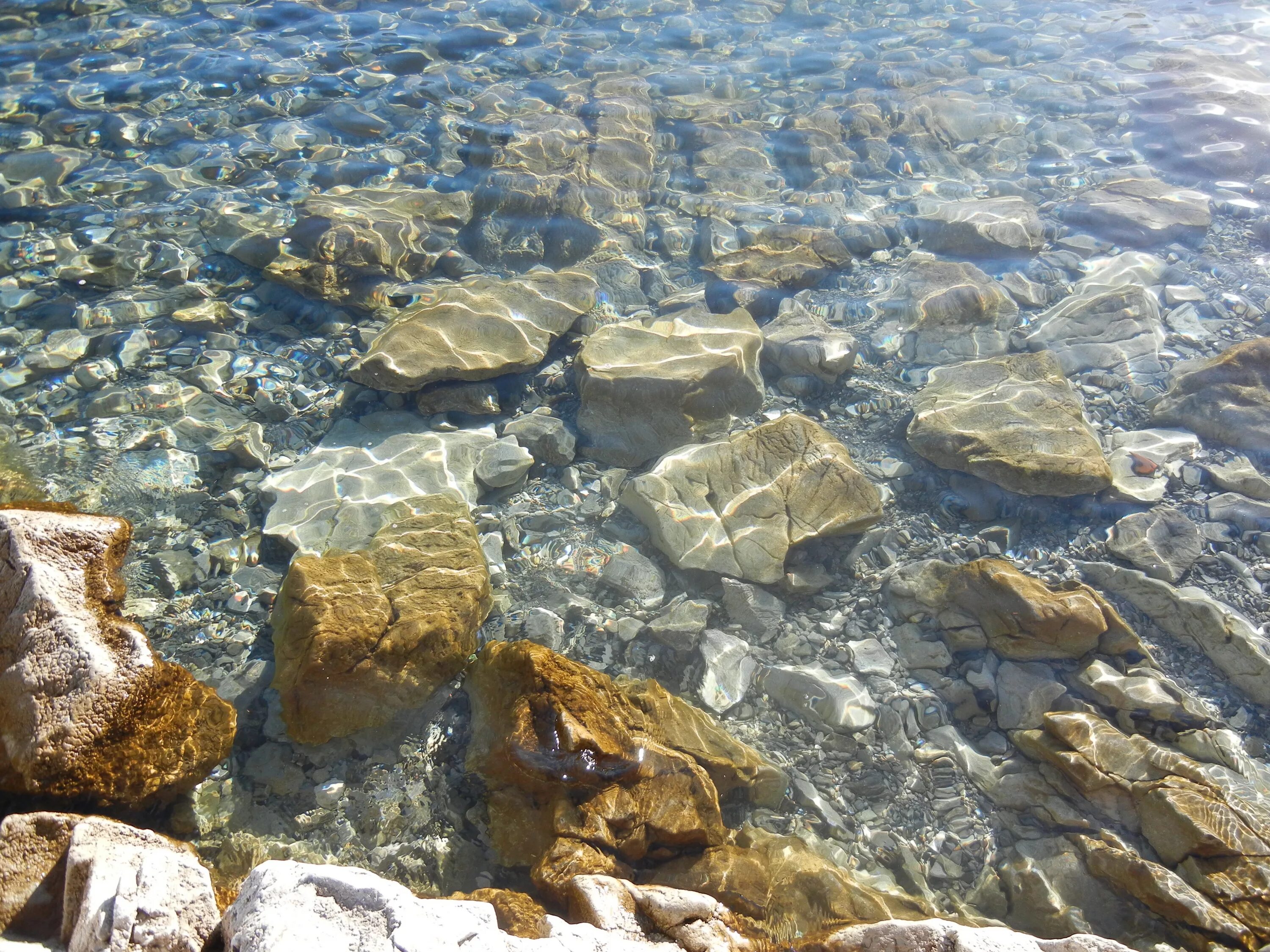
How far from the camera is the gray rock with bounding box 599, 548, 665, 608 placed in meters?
4.27

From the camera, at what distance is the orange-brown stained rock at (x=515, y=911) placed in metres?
2.54

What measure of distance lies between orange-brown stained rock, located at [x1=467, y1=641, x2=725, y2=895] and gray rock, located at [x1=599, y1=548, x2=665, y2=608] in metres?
0.87

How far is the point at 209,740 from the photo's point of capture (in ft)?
10.5

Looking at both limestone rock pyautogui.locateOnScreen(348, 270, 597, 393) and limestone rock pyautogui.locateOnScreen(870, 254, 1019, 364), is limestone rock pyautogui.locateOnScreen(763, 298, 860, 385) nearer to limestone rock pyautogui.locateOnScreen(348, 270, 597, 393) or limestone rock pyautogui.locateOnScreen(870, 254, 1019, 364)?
limestone rock pyautogui.locateOnScreen(870, 254, 1019, 364)

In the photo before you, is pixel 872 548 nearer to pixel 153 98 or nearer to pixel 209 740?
pixel 209 740

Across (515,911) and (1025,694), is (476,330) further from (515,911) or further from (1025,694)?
(1025,694)

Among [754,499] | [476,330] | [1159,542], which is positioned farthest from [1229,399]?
[476,330]

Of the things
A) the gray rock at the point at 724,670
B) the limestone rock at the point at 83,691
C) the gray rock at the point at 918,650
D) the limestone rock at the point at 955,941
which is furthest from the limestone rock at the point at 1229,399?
the limestone rock at the point at 83,691

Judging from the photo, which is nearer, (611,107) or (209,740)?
(209,740)

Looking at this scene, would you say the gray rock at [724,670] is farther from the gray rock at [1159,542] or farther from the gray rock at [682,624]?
the gray rock at [1159,542]

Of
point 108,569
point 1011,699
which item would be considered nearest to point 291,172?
point 108,569

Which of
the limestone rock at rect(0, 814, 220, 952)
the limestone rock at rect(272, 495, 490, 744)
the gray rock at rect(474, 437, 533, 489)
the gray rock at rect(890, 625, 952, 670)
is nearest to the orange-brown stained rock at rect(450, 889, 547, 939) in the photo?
the limestone rock at rect(0, 814, 220, 952)

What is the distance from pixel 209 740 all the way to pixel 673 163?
6.49 metres

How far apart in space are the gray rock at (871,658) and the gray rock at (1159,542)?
1572 mm
